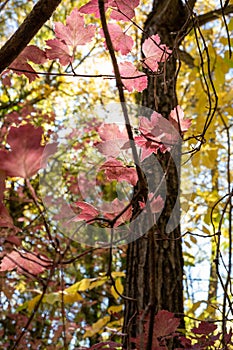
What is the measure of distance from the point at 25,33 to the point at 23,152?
0.61ft

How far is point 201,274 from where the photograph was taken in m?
4.25

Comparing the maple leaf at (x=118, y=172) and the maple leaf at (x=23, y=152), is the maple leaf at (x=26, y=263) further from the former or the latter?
the maple leaf at (x=23, y=152)

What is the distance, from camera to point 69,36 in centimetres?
63

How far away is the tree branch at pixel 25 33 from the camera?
0.50 metres

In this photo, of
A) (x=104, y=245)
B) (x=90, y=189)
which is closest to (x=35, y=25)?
A: (x=104, y=245)

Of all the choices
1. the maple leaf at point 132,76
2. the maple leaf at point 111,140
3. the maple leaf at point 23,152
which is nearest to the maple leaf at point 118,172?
the maple leaf at point 111,140

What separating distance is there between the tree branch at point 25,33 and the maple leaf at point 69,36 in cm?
12

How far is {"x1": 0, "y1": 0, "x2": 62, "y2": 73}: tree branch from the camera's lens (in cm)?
50

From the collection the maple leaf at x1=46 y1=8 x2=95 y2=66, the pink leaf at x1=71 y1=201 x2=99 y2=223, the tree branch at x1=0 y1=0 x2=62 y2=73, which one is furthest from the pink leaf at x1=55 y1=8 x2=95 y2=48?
the pink leaf at x1=71 y1=201 x2=99 y2=223

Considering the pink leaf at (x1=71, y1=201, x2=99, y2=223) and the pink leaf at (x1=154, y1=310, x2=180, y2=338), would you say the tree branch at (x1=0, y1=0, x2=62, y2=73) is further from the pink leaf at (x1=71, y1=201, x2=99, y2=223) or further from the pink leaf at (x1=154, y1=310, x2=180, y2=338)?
the pink leaf at (x1=154, y1=310, x2=180, y2=338)

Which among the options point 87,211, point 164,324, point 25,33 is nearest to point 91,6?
point 25,33

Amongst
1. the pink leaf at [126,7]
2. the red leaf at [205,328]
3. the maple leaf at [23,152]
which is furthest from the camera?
the red leaf at [205,328]

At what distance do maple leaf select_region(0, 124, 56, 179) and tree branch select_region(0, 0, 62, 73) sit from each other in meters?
0.15

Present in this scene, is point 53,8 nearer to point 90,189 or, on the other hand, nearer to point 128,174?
point 128,174
